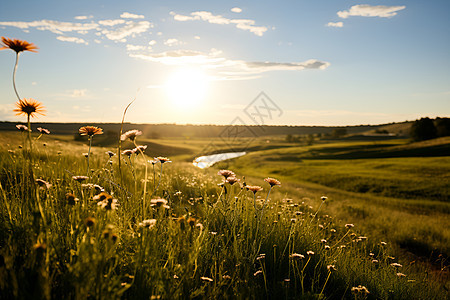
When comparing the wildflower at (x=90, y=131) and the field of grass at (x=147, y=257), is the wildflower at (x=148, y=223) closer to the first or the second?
the field of grass at (x=147, y=257)

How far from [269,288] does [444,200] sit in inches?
1128

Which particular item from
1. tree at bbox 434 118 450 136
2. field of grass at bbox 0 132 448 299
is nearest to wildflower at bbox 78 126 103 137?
field of grass at bbox 0 132 448 299

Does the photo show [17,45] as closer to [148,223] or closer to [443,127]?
[148,223]

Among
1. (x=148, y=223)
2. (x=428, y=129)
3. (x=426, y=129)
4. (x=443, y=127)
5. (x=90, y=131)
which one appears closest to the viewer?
(x=148, y=223)

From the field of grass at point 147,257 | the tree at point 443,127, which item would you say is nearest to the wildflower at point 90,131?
the field of grass at point 147,257

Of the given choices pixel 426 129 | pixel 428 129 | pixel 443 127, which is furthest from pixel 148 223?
pixel 443 127

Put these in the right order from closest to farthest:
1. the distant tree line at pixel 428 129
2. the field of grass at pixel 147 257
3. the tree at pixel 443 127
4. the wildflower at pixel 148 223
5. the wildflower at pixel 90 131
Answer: the field of grass at pixel 147 257, the wildflower at pixel 148 223, the wildflower at pixel 90 131, the distant tree line at pixel 428 129, the tree at pixel 443 127

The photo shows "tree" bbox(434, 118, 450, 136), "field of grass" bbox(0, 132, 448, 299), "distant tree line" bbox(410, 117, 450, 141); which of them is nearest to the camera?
"field of grass" bbox(0, 132, 448, 299)

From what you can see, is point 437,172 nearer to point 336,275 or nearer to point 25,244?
point 336,275

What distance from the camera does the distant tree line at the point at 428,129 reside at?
75438 mm

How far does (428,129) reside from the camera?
247 ft

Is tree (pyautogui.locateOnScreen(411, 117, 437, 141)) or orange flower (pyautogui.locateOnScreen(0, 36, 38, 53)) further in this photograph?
tree (pyautogui.locateOnScreen(411, 117, 437, 141))

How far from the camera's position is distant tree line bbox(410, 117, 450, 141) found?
75438 mm

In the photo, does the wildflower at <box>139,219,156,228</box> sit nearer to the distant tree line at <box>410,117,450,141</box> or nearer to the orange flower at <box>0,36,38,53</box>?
the orange flower at <box>0,36,38,53</box>
